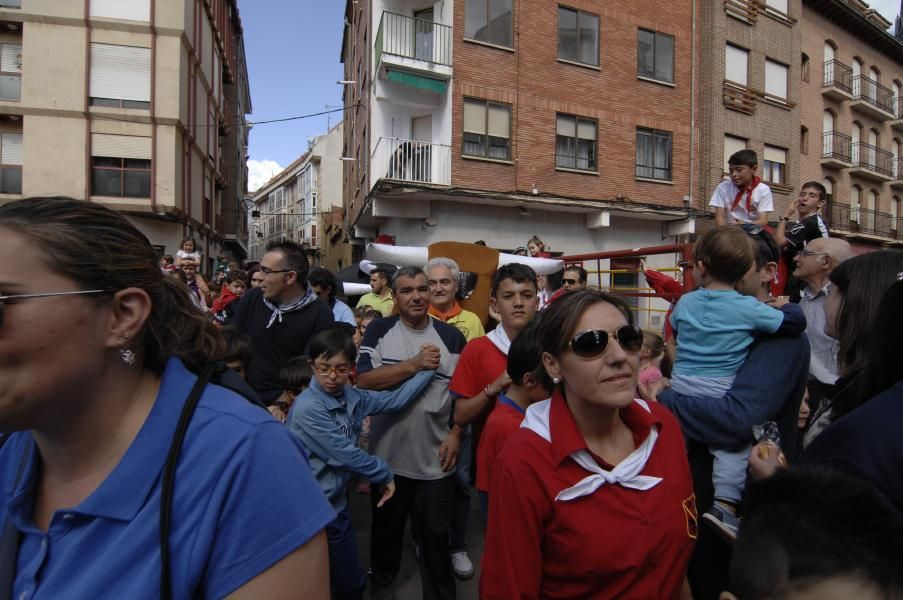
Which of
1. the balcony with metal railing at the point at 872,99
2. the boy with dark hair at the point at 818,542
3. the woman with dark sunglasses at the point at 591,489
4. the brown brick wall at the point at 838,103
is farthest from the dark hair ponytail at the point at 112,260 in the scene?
the balcony with metal railing at the point at 872,99

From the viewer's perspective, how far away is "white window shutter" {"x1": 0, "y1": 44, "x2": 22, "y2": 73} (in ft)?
66.0

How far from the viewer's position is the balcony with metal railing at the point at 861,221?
85.5 ft

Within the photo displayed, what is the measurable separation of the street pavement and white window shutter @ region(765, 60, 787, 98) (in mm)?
22261

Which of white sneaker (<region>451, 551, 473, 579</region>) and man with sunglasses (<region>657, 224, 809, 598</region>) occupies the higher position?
man with sunglasses (<region>657, 224, 809, 598</region>)

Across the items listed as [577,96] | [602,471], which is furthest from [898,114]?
[602,471]

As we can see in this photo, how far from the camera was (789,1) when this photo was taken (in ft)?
71.7

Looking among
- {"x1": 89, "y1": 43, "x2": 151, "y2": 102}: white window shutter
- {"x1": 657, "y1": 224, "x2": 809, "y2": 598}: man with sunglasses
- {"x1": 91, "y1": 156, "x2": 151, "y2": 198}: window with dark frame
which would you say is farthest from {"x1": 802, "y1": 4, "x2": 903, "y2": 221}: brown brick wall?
{"x1": 91, "y1": 156, "x2": 151, "y2": 198}: window with dark frame

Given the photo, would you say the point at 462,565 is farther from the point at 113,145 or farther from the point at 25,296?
the point at 113,145

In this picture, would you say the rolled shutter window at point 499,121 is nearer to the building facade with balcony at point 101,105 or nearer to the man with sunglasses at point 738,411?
the building facade with balcony at point 101,105

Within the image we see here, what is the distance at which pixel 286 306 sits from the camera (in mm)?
4320

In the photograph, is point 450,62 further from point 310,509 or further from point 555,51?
point 310,509

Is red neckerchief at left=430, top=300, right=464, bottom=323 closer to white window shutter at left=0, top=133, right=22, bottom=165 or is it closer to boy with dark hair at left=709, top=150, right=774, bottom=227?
boy with dark hair at left=709, top=150, right=774, bottom=227

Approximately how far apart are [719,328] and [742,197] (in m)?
3.86

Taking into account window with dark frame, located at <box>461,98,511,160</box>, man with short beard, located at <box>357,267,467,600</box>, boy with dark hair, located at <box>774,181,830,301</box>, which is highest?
window with dark frame, located at <box>461,98,511,160</box>
